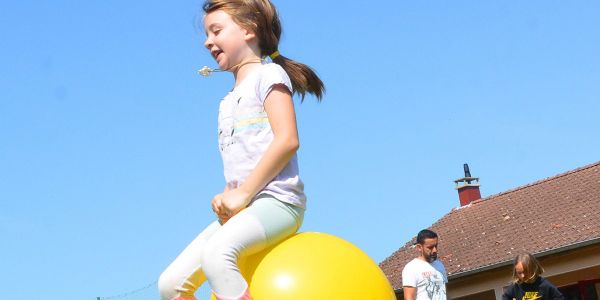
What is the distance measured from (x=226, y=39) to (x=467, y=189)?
2349 centimetres

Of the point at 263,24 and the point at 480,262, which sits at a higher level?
the point at 480,262

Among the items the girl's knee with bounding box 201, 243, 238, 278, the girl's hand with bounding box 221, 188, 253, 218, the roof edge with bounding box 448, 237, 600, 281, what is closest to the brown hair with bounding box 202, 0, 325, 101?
the girl's hand with bounding box 221, 188, 253, 218

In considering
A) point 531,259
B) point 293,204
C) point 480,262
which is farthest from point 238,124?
point 480,262

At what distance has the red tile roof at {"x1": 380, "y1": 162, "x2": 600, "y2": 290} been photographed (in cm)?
1972

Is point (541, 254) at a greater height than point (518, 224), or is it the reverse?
point (518, 224)

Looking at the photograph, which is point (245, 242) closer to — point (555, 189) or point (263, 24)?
point (263, 24)

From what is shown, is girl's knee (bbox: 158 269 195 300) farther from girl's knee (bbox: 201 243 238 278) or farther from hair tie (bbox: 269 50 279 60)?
hair tie (bbox: 269 50 279 60)

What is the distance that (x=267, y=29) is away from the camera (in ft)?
14.0

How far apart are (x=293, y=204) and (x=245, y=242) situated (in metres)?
0.30

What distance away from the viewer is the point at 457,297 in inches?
→ 811

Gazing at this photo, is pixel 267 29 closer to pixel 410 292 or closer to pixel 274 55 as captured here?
pixel 274 55

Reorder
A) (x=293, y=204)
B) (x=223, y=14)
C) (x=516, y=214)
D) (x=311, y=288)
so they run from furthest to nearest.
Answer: (x=516, y=214), (x=223, y=14), (x=293, y=204), (x=311, y=288)

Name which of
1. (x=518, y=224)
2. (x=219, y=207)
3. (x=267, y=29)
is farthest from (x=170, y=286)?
(x=518, y=224)

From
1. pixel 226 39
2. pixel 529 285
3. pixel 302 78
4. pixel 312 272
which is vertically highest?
pixel 529 285
